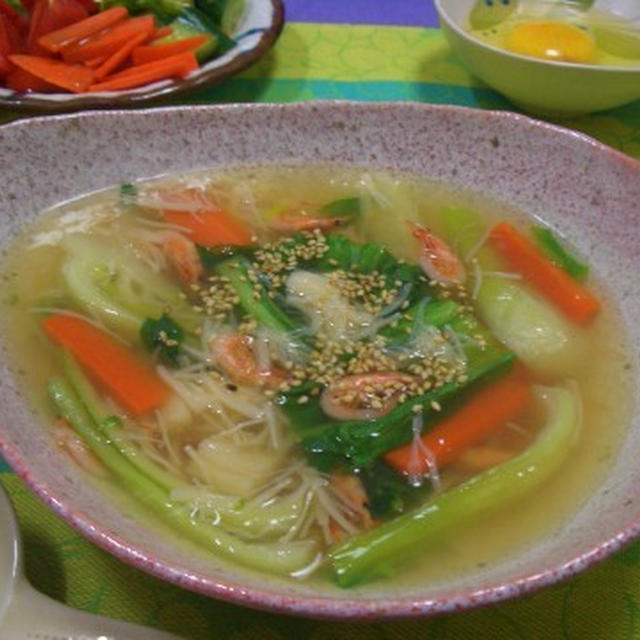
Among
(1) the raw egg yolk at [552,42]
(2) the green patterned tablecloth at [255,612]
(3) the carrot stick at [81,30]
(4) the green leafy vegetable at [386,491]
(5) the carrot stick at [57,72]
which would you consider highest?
(1) the raw egg yolk at [552,42]

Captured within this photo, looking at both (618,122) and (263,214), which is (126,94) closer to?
(263,214)

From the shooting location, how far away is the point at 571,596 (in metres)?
1.04

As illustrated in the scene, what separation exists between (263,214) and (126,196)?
0.23 meters

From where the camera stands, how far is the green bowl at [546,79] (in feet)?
5.57

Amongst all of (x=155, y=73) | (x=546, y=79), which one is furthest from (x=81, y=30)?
(x=546, y=79)

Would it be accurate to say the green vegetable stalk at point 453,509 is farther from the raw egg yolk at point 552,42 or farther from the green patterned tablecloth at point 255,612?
the raw egg yolk at point 552,42

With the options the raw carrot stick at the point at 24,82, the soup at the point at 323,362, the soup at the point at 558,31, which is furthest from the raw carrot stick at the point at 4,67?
the soup at the point at 558,31

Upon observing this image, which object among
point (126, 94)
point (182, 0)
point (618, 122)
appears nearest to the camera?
point (126, 94)

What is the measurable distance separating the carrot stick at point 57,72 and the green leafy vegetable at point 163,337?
800 mm

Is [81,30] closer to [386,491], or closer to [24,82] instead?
[24,82]

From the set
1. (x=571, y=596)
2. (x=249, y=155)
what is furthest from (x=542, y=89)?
(x=571, y=596)

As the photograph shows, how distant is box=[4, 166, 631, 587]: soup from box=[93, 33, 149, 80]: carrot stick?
0.56 meters

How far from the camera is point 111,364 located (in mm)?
1198

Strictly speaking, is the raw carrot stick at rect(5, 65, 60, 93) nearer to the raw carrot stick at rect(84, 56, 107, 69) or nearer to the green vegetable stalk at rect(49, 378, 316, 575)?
the raw carrot stick at rect(84, 56, 107, 69)
